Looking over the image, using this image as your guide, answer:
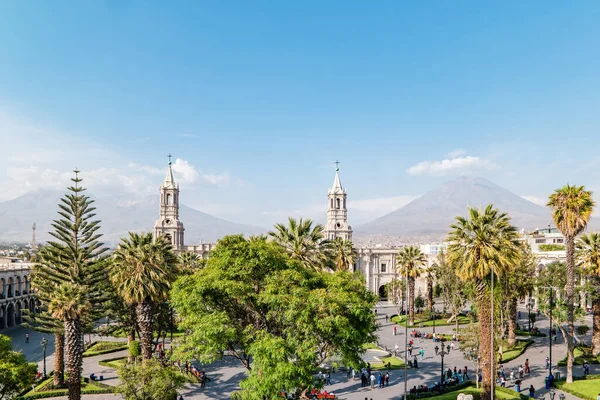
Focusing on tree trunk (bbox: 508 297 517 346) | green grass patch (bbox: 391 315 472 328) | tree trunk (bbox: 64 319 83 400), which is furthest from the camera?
green grass patch (bbox: 391 315 472 328)

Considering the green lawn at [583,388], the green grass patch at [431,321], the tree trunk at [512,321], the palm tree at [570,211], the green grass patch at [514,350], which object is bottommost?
the green grass patch at [431,321]

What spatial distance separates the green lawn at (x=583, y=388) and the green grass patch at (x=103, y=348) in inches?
1404

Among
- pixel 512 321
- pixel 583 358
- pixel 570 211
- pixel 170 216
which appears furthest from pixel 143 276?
pixel 170 216

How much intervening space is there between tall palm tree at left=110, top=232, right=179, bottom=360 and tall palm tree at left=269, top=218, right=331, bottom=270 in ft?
24.3

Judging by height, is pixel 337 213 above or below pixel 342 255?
above

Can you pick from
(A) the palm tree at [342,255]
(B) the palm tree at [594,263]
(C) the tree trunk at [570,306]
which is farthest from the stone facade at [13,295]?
(B) the palm tree at [594,263]

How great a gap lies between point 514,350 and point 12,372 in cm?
3650

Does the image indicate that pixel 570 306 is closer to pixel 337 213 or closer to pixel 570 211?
pixel 570 211

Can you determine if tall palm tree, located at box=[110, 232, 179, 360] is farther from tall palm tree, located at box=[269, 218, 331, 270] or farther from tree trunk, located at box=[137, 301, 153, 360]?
tall palm tree, located at box=[269, 218, 331, 270]

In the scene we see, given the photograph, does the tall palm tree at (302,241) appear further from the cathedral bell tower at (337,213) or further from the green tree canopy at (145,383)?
the cathedral bell tower at (337,213)

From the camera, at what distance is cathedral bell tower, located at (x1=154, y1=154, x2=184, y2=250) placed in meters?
78.5

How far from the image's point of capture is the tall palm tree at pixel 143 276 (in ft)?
86.3

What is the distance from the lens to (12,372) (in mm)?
19750

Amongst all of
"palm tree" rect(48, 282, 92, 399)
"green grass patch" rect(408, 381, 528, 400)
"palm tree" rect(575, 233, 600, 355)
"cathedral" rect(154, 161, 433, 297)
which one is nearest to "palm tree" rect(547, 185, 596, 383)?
"green grass patch" rect(408, 381, 528, 400)
